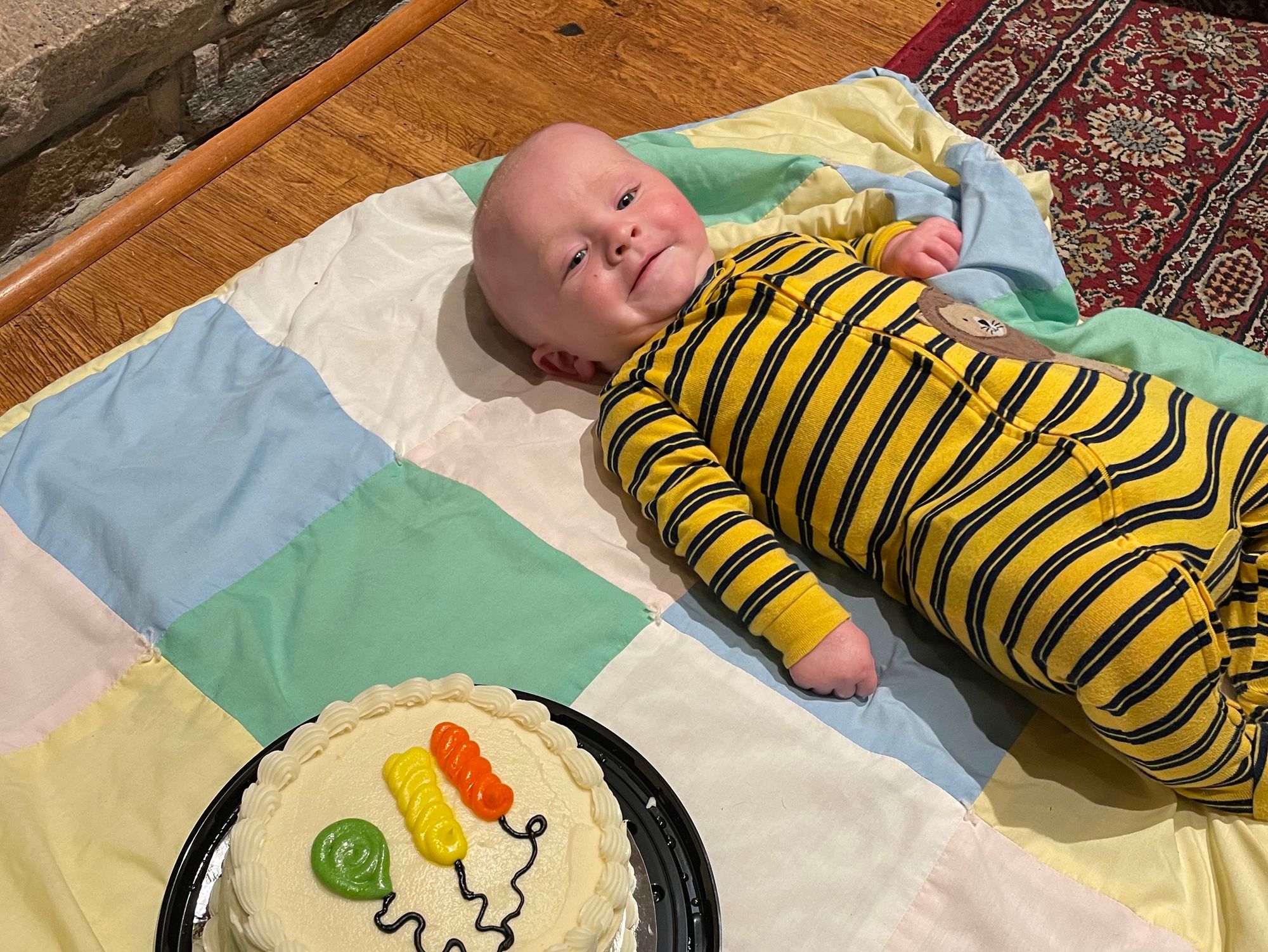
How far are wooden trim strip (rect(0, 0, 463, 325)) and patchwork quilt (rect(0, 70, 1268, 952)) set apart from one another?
203 mm

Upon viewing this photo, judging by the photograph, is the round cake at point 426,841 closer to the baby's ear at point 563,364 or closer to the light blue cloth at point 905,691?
the light blue cloth at point 905,691

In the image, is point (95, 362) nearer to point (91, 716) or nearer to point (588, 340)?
point (91, 716)

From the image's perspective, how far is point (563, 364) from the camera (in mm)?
1194

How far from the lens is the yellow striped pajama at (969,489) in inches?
32.0

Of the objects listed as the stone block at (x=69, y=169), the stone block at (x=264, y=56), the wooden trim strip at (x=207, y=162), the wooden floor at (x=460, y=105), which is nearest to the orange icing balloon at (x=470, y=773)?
the wooden floor at (x=460, y=105)

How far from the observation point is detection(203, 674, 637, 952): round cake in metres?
0.66

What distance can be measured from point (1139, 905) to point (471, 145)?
1216 mm

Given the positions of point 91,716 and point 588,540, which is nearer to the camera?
point 91,716

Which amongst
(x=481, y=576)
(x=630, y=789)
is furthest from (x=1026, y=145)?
(x=630, y=789)

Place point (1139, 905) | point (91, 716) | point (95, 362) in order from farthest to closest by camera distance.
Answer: point (95, 362) → point (91, 716) → point (1139, 905)

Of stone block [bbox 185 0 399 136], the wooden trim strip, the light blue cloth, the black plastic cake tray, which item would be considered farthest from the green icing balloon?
stone block [bbox 185 0 399 136]

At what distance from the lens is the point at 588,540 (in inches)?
41.4

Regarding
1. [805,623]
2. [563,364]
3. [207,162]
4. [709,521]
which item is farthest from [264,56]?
[805,623]

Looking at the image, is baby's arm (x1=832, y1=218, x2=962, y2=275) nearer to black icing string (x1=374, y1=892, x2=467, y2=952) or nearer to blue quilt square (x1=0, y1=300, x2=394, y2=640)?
blue quilt square (x1=0, y1=300, x2=394, y2=640)
